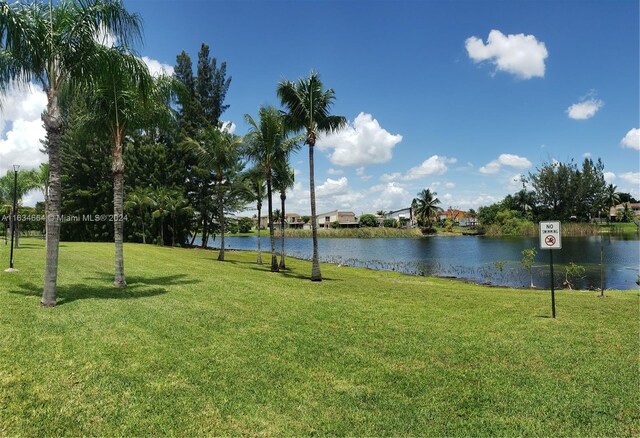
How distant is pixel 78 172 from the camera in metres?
42.6

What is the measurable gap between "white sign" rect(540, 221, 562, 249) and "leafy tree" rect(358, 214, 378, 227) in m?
123

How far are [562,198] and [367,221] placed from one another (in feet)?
191

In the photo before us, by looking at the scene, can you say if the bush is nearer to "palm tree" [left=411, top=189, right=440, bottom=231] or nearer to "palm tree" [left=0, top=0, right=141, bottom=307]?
"palm tree" [left=411, top=189, right=440, bottom=231]

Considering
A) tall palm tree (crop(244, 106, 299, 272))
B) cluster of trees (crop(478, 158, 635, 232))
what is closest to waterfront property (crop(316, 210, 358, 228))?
cluster of trees (crop(478, 158, 635, 232))

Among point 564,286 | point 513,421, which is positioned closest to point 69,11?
point 513,421

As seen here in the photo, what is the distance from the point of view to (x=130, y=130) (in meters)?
13.5

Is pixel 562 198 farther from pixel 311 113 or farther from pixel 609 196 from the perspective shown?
pixel 311 113

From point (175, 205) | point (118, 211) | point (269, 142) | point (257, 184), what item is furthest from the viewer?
point (175, 205)

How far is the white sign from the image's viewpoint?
9523 millimetres

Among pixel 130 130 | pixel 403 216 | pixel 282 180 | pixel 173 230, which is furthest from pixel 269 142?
pixel 403 216

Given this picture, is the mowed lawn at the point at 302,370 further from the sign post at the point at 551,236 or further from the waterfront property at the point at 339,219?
the waterfront property at the point at 339,219

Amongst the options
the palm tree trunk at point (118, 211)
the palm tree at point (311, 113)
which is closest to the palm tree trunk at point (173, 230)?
the palm tree at point (311, 113)

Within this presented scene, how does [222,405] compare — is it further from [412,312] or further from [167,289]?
[167,289]

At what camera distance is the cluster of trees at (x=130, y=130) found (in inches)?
352
